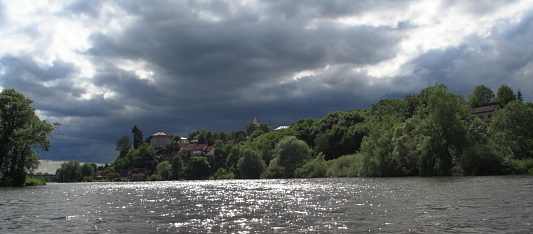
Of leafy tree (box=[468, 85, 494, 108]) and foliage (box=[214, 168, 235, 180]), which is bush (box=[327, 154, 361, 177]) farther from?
leafy tree (box=[468, 85, 494, 108])

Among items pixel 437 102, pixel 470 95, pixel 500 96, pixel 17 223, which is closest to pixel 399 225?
pixel 17 223

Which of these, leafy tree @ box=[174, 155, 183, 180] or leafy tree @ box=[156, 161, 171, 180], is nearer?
leafy tree @ box=[156, 161, 171, 180]

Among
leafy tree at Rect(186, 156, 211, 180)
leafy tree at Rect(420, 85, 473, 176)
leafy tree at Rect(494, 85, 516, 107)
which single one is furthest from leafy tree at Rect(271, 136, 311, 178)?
leafy tree at Rect(494, 85, 516, 107)

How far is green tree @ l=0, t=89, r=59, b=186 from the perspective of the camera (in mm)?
64062

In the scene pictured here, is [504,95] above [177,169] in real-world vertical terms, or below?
above

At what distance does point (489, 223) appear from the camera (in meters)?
14.8

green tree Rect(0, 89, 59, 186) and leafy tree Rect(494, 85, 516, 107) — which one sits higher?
leafy tree Rect(494, 85, 516, 107)

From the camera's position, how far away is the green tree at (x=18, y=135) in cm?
6406

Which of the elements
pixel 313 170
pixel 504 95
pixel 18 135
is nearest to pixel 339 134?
pixel 313 170

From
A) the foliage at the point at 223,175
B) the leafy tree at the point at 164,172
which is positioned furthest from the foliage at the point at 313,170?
the leafy tree at the point at 164,172

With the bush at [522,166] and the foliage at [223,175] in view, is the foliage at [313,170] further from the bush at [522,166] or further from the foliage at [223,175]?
the foliage at [223,175]

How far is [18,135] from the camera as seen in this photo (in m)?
64.8

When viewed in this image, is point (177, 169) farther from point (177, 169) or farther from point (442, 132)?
point (442, 132)

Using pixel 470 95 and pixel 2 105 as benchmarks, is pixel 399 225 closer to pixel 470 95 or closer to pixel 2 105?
pixel 2 105
